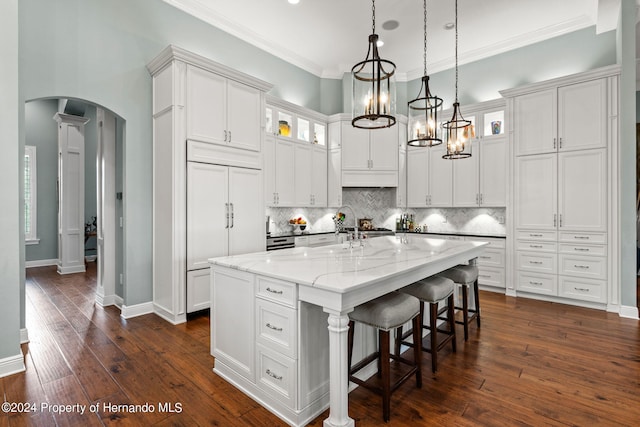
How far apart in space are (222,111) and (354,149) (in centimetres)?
263

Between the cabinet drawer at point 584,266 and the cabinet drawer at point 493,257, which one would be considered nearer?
the cabinet drawer at point 584,266

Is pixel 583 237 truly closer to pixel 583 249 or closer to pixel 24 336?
pixel 583 249

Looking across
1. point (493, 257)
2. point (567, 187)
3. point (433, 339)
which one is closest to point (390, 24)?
point (567, 187)

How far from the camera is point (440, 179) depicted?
5699 millimetres

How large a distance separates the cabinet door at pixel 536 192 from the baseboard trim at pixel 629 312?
1.17 metres

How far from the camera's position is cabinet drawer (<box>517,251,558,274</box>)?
446cm

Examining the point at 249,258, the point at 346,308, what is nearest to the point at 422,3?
the point at 249,258

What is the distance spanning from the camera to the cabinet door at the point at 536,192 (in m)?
4.46

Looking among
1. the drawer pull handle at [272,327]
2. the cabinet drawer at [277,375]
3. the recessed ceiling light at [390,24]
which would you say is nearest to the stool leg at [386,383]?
the cabinet drawer at [277,375]

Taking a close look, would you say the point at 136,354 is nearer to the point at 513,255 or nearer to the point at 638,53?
the point at 513,255

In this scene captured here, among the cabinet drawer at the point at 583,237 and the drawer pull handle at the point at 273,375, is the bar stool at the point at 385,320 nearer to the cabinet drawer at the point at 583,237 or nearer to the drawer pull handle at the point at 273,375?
the drawer pull handle at the point at 273,375

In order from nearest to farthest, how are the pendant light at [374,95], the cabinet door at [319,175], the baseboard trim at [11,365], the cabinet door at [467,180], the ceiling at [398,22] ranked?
the pendant light at [374,95] < the baseboard trim at [11,365] < the ceiling at [398,22] < the cabinet door at [467,180] < the cabinet door at [319,175]

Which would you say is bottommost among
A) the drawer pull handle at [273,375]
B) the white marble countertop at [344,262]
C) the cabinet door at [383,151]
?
the drawer pull handle at [273,375]

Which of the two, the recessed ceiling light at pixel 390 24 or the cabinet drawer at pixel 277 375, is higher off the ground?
the recessed ceiling light at pixel 390 24
